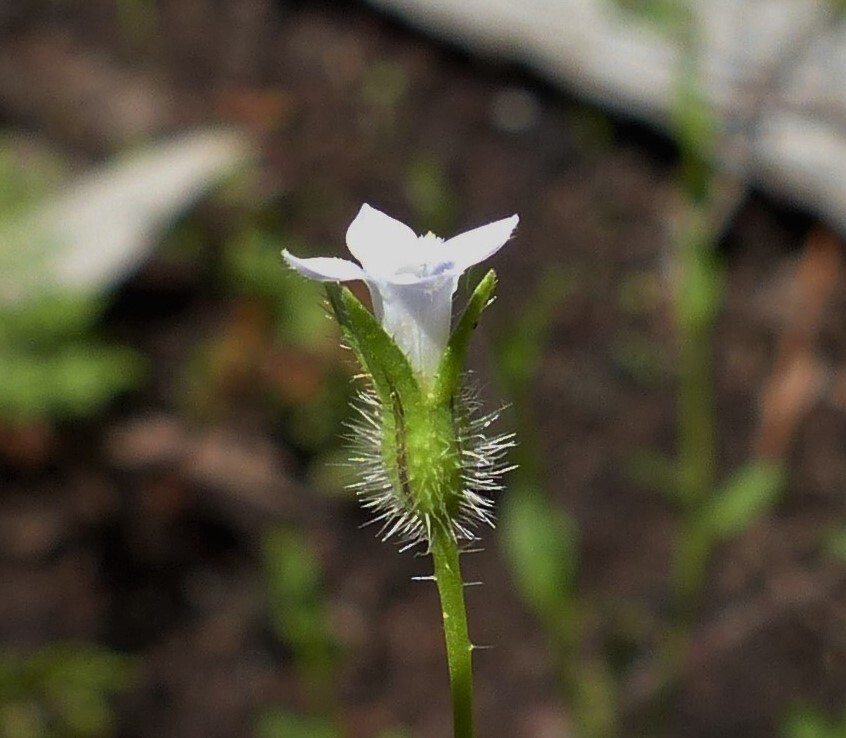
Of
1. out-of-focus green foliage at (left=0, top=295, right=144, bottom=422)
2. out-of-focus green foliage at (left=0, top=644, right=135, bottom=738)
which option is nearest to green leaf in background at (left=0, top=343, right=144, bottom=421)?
out-of-focus green foliage at (left=0, top=295, right=144, bottom=422)

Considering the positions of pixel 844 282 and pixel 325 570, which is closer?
pixel 325 570

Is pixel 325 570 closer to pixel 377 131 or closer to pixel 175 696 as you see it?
pixel 175 696

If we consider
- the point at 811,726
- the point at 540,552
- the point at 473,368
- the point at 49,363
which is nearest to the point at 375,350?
the point at 540,552

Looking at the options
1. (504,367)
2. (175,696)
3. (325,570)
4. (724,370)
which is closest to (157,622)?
(175,696)

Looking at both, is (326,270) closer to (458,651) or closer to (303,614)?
(458,651)

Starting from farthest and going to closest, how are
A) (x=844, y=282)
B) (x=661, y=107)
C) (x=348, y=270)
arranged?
(x=661, y=107), (x=844, y=282), (x=348, y=270)

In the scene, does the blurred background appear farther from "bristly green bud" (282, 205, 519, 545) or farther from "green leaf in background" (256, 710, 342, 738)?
"bristly green bud" (282, 205, 519, 545)

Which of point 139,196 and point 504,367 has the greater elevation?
point 139,196
